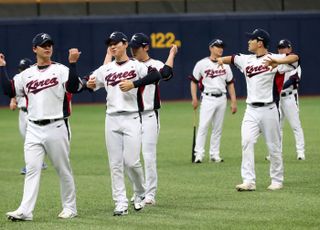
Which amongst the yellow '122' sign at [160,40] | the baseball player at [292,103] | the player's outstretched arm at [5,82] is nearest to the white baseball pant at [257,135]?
the player's outstretched arm at [5,82]

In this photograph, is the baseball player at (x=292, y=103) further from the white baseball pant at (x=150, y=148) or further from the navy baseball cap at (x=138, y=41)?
the navy baseball cap at (x=138, y=41)

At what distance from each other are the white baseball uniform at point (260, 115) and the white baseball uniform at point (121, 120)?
2568 mm

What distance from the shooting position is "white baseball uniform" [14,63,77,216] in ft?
36.8

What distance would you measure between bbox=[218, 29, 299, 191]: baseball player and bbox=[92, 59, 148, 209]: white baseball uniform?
2565 mm

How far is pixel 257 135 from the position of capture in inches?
547

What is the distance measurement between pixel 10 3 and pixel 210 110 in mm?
22698

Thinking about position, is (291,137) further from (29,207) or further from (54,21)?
(54,21)

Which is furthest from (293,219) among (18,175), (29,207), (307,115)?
(307,115)

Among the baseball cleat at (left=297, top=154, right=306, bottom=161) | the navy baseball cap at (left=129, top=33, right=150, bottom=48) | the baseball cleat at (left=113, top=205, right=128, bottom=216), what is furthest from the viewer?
the baseball cleat at (left=297, top=154, right=306, bottom=161)

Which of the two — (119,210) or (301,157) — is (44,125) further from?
(301,157)

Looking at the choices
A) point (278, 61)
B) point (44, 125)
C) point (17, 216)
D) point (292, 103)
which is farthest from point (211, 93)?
point (17, 216)

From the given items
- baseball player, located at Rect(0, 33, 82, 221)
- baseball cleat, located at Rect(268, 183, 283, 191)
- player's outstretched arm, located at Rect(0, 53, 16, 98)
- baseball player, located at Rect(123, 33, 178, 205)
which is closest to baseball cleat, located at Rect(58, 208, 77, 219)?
baseball player, located at Rect(0, 33, 82, 221)

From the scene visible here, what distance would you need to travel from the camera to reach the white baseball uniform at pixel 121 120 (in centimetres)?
1161

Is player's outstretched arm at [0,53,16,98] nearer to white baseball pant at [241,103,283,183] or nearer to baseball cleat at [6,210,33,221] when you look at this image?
baseball cleat at [6,210,33,221]
